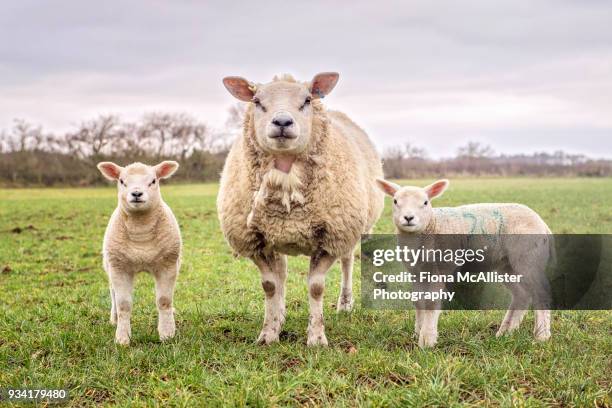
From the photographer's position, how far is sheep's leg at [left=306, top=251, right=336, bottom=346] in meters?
5.54

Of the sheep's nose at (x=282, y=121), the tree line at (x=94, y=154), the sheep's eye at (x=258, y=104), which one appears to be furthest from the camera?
the tree line at (x=94, y=154)

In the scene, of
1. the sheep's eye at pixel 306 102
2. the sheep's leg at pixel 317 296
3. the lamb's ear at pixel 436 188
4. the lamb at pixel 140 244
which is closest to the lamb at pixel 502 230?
the lamb's ear at pixel 436 188

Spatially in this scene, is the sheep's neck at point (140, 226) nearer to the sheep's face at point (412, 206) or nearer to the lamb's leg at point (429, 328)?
the sheep's face at point (412, 206)

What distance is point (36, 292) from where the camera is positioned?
8828 millimetres

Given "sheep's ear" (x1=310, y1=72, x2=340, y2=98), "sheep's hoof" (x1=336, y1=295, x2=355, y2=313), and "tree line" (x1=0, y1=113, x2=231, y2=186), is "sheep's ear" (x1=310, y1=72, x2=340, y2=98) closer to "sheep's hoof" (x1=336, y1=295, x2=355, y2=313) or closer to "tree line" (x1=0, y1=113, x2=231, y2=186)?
"sheep's hoof" (x1=336, y1=295, x2=355, y2=313)

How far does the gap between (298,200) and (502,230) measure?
2152 millimetres

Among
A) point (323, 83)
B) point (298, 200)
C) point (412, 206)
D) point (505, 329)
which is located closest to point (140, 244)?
point (298, 200)

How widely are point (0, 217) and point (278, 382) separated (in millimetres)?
20456

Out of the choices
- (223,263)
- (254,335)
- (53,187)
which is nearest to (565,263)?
(254,335)

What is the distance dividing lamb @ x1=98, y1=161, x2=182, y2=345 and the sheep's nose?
149 centimetres

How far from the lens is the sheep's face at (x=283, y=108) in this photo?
509 cm

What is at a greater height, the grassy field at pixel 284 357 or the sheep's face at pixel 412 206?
the sheep's face at pixel 412 206

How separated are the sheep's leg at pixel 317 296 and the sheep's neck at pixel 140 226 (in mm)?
1719

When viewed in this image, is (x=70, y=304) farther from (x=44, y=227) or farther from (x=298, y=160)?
(x=44, y=227)
